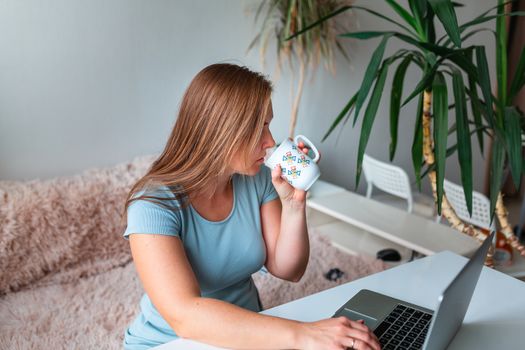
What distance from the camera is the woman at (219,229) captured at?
1020 mm

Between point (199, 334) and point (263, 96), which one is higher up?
point (263, 96)

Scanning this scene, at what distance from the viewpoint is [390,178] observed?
2891 mm

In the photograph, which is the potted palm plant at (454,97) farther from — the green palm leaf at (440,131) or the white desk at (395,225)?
the white desk at (395,225)

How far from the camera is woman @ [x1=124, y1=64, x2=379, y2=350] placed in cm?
102

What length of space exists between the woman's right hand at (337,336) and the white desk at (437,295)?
169 mm

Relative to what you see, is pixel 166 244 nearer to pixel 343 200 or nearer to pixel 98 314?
pixel 98 314

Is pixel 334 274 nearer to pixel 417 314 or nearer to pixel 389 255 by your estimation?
pixel 389 255

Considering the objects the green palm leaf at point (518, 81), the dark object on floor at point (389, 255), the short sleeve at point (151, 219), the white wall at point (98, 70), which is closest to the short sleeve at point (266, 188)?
the short sleeve at point (151, 219)

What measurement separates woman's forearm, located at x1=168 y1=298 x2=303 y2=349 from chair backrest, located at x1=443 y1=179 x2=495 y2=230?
163cm

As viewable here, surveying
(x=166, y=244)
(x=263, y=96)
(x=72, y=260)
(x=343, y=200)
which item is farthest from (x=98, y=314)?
(x=343, y=200)

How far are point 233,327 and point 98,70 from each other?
1744mm

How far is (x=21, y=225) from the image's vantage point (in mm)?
2020

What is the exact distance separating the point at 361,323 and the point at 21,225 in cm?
145

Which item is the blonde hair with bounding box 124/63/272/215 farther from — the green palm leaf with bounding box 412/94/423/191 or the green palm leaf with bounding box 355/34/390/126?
the green palm leaf with bounding box 412/94/423/191
